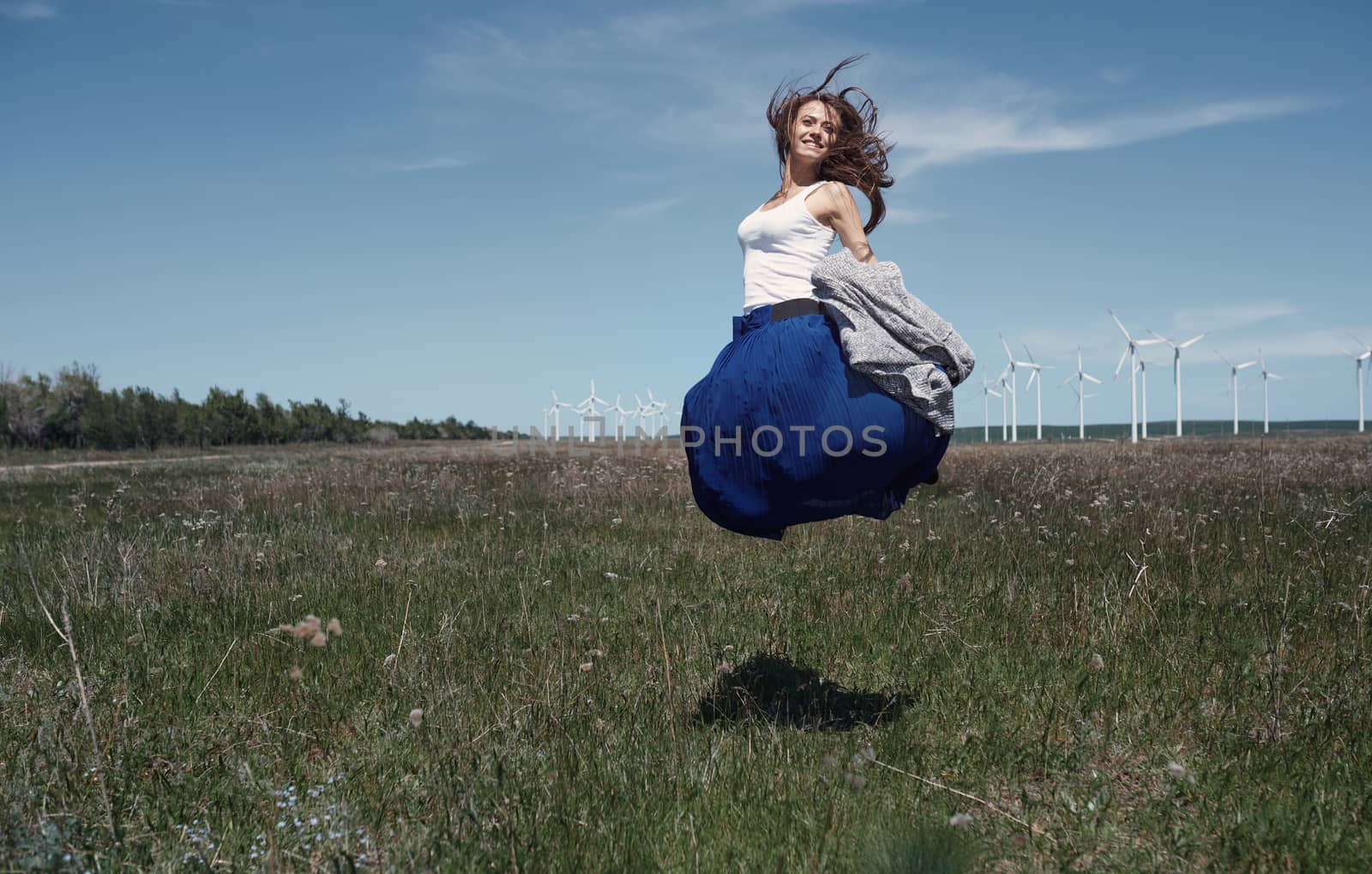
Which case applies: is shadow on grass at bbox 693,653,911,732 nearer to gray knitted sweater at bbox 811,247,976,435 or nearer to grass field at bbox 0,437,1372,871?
grass field at bbox 0,437,1372,871

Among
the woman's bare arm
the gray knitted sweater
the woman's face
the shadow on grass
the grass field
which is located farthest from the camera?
the shadow on grass

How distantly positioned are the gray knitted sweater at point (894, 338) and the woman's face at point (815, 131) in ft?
2.26

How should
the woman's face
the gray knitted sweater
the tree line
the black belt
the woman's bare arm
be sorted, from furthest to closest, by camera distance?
the tree line, the woman's face, the woman's bare arm, the black belt, the gray knitted sweater

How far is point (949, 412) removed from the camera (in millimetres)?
3139

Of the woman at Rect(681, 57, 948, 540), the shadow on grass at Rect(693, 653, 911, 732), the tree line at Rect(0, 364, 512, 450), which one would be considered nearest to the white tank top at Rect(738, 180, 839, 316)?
the woman at Rect(681, 57, 948, 540)

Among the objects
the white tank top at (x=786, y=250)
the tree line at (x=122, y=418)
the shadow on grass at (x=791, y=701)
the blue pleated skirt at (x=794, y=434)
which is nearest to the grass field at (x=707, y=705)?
the shadow on grass at (x=791, y=701)

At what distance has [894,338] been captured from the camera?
→ 3.12m

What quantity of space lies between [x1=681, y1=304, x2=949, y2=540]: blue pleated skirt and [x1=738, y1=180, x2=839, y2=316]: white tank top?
A: 0.10m

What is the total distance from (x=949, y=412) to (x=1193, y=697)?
1.93 metres

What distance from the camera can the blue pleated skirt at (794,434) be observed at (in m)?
3.10

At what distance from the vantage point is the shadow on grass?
152 inches

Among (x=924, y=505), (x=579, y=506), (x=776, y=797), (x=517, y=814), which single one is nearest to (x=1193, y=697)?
(x=776, y=797)

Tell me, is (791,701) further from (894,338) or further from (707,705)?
(894,338)

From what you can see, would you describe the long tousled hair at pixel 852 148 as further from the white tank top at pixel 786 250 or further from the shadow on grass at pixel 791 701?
the shadow on grass at pixel 791 701
